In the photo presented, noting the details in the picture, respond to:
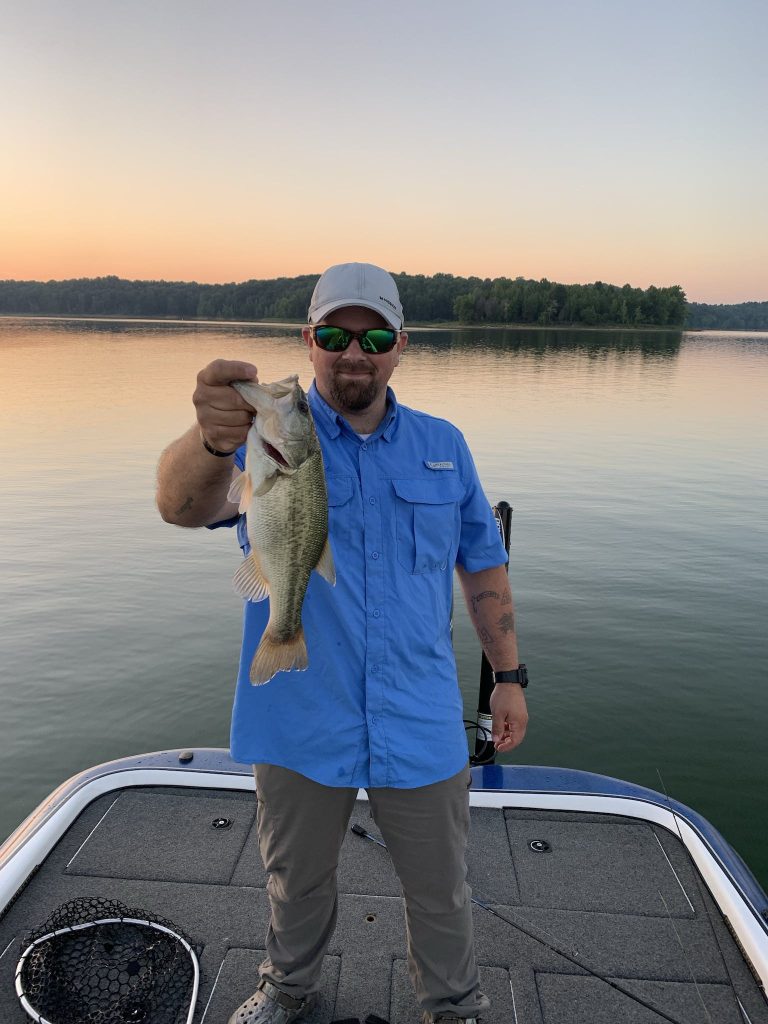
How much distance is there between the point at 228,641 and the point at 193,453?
6.85 metres

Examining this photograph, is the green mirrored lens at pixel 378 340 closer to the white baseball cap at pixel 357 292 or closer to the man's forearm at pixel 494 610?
the white baseball cap at pixel 357 292

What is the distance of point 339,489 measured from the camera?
2684mm

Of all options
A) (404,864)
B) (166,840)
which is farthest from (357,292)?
(166,840)

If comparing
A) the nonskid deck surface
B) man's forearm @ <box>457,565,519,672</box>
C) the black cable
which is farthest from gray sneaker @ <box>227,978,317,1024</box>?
man's forearm @ <box>457,565,519,672</box>

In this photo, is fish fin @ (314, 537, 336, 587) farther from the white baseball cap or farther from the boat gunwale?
the boat gunwale

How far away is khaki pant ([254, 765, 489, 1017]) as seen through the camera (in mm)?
2631

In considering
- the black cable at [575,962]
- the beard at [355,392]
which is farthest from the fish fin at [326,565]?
the black cable at [575,962]

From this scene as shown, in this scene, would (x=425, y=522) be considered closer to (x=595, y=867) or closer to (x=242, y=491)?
(x=242, y=491)

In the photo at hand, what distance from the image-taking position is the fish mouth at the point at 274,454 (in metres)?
2.27

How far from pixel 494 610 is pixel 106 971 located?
7.46ft

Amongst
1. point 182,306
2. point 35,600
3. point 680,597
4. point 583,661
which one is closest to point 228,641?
point 35,600

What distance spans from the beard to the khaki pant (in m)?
1.32

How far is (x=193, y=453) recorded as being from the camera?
2436mm

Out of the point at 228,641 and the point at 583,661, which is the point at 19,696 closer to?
the point at 228,641
